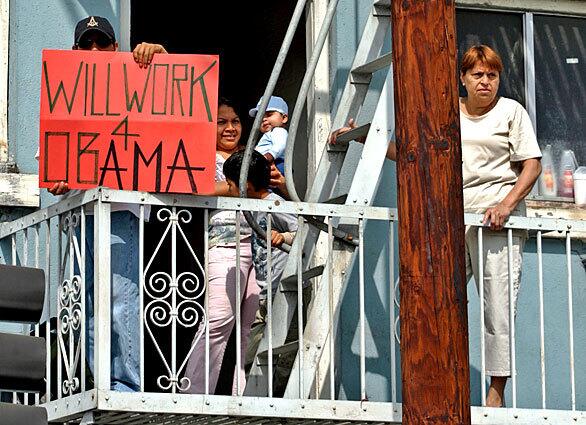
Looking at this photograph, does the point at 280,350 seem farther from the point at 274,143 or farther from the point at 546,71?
the point at 546,71

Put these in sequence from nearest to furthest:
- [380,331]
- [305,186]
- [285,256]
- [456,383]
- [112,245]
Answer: [456,383]
[112,245]
[285,256]
[380,331]
[305,186]

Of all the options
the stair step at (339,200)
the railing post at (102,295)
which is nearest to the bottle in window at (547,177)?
the stair step at (339,200)

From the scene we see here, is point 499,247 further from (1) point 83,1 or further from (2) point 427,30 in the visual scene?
(1) point 83,1

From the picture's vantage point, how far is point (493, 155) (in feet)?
34.8

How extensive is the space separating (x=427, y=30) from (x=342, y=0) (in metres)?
2.76

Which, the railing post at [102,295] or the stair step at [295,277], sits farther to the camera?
the stair step at [295,277]

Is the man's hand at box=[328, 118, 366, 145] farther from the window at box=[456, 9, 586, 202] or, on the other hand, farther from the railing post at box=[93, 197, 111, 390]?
the railing post at box=[93, 197, 111, 390]

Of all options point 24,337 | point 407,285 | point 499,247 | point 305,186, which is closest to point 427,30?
point 407,285

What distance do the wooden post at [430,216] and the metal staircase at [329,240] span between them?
3.77ft

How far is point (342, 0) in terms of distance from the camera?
11.7m

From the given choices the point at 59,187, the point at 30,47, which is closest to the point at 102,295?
the point at 59,187

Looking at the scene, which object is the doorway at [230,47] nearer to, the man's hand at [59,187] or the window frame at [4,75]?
the window frame at [4,75]

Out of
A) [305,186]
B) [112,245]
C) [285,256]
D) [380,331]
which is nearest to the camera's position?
[112,245]

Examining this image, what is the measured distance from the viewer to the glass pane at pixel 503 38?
40.0 feet
